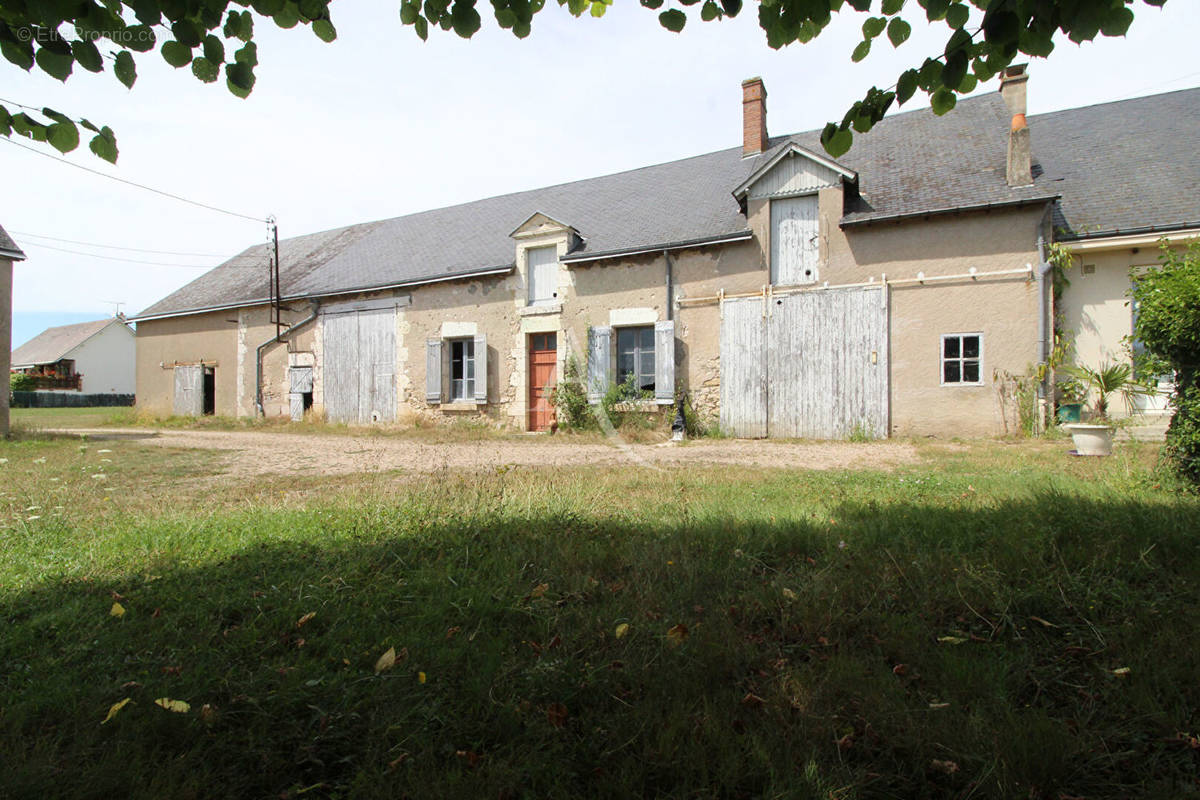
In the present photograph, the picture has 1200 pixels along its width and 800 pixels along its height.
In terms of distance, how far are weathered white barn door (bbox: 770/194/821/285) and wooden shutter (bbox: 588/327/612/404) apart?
332 cm

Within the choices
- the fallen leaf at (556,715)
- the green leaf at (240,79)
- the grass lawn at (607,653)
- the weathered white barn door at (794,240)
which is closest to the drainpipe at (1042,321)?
the weathered white barn door at (794,240)

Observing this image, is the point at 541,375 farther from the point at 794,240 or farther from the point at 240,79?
the point at 240,79

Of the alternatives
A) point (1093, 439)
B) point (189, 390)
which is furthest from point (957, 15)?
point (189, 390)

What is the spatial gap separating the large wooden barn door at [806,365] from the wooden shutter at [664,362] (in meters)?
0.93

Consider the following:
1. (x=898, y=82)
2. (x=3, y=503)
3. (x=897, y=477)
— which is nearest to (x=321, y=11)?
(x=898, y=82)

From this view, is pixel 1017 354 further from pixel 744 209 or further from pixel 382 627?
pixel 382 627

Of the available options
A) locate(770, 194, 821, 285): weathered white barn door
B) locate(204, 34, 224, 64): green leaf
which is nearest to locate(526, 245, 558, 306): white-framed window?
locate(770, 194, 821, 285): weathered white barn door

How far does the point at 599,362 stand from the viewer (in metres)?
12.4

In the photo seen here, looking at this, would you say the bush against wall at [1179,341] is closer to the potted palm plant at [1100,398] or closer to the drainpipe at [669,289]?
the potted palm plant at [1100,398]

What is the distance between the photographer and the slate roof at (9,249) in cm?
1062

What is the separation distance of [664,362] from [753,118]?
6.05 m

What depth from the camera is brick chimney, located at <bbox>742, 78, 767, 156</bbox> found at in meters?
13.3

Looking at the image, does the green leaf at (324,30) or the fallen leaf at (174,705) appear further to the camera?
the green leaf at (324,30)

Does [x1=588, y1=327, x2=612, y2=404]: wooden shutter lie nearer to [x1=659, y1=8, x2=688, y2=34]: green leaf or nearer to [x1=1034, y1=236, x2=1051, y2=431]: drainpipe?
[x1=1034, y1=236, x2=1051, y2=431]: drainpipe
